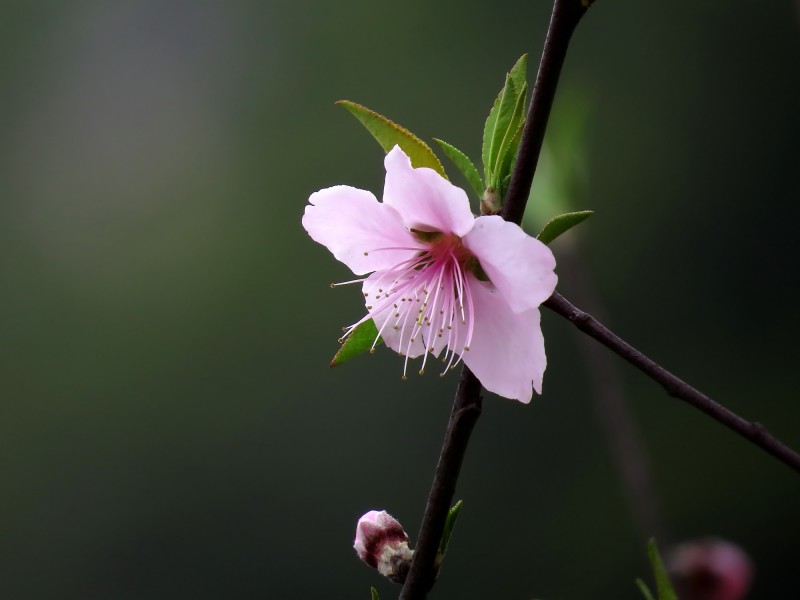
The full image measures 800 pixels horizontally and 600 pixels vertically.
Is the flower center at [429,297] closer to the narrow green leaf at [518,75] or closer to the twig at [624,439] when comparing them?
the narrow green leaf at [518,75]

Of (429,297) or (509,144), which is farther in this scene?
(429,297)

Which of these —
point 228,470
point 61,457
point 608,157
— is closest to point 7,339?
point 61,457

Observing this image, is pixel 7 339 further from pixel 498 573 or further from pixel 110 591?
pixel 498 573

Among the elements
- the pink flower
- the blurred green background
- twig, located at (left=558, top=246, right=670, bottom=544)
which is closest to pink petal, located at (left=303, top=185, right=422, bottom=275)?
the pink flower

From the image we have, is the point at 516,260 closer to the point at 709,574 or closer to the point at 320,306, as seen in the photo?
the point at 709,574

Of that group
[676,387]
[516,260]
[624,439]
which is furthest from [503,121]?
[624,439]

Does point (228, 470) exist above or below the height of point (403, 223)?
below
